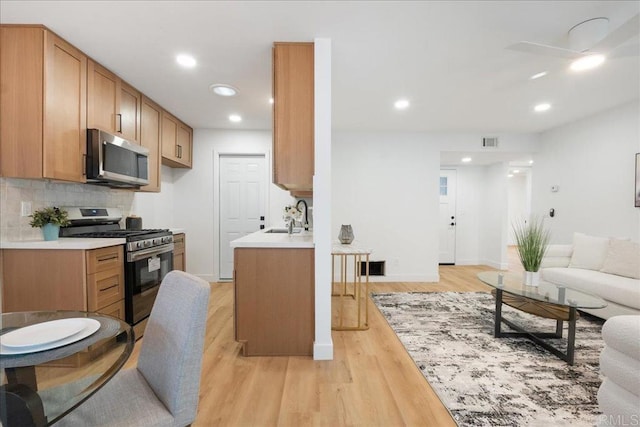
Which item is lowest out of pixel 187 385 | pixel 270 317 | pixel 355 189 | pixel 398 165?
pixel 270 317

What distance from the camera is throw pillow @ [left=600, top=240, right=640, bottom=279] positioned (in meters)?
2.81

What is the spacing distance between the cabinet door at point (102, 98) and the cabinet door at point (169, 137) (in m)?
0.86

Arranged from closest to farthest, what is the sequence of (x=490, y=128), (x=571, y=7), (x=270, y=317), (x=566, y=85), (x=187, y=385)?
(x=187, y=385) < (x=571, y=7) < (x=270, y=317) < (x=566, y=85) < (x=490, y=128)

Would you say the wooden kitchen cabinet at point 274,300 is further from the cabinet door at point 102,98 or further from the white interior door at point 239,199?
the white interior door at point 239,199

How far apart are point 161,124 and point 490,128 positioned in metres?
4.76

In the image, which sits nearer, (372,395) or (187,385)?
(187,385)

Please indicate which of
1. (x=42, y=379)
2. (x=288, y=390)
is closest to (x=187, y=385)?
(x=42, y=379)

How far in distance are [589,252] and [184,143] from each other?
5501mm

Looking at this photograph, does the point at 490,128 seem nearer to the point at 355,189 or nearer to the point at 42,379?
the point at 355,189

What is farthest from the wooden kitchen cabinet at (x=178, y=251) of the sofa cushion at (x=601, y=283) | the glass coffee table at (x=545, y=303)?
the sofa cushion at (x=601, y=283)

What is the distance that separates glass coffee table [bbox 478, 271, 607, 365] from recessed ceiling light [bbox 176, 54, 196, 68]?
11.1ft

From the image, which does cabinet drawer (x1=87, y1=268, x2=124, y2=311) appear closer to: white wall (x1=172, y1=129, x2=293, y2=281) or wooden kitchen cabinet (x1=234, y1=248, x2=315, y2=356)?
wooden kitchen cabinet (x1=234, y1=248, x2=315, y2=356)

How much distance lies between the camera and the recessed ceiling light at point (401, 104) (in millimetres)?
3277

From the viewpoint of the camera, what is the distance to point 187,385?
0.94 m
